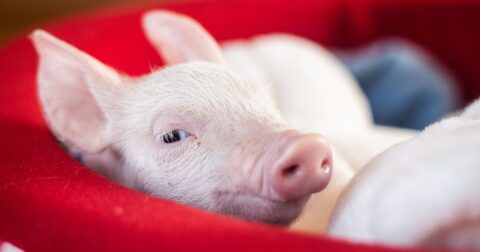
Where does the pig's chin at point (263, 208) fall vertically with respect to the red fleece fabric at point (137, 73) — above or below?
below

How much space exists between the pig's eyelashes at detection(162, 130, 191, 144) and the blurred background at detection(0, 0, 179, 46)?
240cm

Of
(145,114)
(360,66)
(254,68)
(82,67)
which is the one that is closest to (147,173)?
(145,114)

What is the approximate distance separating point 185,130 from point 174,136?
23mm

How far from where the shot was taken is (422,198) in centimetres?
72

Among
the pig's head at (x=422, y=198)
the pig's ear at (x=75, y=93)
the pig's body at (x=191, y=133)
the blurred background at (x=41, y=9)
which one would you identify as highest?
the blurred background at (x=41, y=9)

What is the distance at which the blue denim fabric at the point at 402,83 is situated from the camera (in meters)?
1.79

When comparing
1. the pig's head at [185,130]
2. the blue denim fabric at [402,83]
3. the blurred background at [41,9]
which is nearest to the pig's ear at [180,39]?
the pig's head at [185,130]

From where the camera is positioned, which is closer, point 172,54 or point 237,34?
point 172,54

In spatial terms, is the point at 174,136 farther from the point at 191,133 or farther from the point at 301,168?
the point at 301,168

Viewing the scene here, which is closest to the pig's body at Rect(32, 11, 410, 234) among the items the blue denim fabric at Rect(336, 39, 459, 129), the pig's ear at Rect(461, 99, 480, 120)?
the pig's ear at Rect(461, 99, 480, 120)

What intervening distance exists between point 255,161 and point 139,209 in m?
0.15

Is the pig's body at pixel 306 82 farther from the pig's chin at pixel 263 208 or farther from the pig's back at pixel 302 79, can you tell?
the pig's chin at pixel 263 208

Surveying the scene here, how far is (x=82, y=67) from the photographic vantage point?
1.07 metres

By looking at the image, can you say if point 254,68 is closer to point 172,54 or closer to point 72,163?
point 172,54
